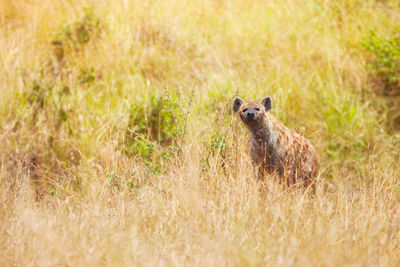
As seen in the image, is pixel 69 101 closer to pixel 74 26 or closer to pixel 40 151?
pixel 40 151

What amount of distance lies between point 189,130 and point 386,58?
12.2 ft

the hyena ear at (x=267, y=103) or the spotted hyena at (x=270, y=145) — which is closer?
the spotted hyena at (x=270, y=145)

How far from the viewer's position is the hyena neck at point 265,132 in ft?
17.9

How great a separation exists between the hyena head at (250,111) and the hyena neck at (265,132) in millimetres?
60

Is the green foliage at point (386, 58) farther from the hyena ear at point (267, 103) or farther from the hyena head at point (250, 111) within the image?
the hyena head at point (250, 111)

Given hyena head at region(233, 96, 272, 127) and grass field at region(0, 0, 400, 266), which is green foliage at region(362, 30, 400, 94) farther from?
hyena head at region(233, 96, 272, 127)

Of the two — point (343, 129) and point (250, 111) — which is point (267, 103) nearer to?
point (250, 111)

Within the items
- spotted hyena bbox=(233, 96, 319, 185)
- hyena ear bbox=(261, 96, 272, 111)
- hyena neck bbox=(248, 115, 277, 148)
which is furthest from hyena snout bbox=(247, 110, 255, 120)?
hyena ear bbox=(261, 96, 272, 111)

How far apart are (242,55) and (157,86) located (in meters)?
1.42

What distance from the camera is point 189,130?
5379mm

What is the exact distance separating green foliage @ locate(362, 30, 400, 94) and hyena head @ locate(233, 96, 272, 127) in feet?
9.93

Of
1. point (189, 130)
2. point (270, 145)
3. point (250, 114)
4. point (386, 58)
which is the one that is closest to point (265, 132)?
point (270, 145)

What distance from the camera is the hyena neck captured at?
5.46 m

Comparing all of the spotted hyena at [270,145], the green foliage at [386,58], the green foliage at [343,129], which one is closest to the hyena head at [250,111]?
the spotted hyena at [270,145]
